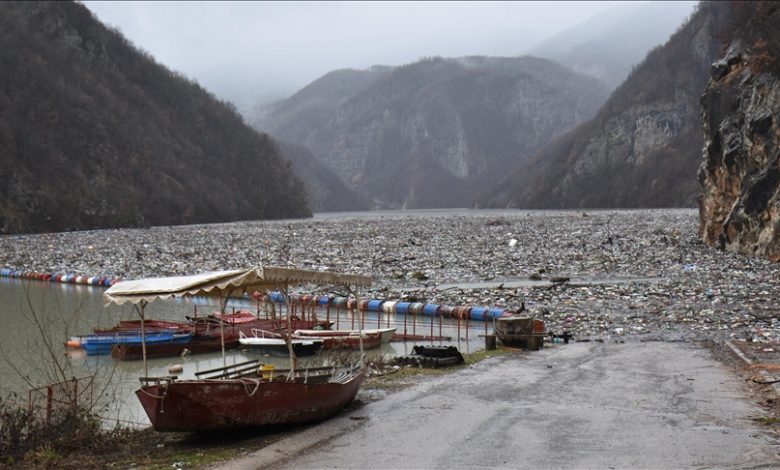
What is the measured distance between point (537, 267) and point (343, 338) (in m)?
16.4

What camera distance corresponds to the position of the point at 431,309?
21922 mm

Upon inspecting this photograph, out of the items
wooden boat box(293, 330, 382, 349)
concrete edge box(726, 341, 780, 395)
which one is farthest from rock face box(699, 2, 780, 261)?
wooden boat box(293, 330, 382, 349)

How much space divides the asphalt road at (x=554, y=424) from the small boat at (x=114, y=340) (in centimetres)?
814

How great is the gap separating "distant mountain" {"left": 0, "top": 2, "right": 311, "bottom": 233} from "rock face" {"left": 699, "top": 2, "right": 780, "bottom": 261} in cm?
6388

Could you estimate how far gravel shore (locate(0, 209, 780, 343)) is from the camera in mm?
18703

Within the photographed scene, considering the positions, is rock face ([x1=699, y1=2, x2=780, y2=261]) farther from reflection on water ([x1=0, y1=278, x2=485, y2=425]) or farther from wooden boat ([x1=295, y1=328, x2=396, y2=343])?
wooden boat ([x1=295, y1=328, x2=396, y2=343])

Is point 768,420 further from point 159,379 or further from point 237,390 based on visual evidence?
point 159,379

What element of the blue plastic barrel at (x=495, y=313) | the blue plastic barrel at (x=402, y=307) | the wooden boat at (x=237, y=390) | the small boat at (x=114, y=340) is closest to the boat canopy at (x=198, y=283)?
the wooden boat at (x=237, y=390)

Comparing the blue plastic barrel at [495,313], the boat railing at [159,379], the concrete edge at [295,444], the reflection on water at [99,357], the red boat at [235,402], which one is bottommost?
the reflection on water at [99,357]

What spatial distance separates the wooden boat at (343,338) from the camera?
17000 millimetres

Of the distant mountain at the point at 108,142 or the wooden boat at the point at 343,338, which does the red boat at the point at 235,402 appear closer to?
the wooden boat at the point at 343,338

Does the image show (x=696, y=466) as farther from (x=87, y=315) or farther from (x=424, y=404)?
(x=87, y=315)

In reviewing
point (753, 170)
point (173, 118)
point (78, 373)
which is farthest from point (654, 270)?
point (173, 118)

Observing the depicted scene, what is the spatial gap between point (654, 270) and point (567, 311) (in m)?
10.3
